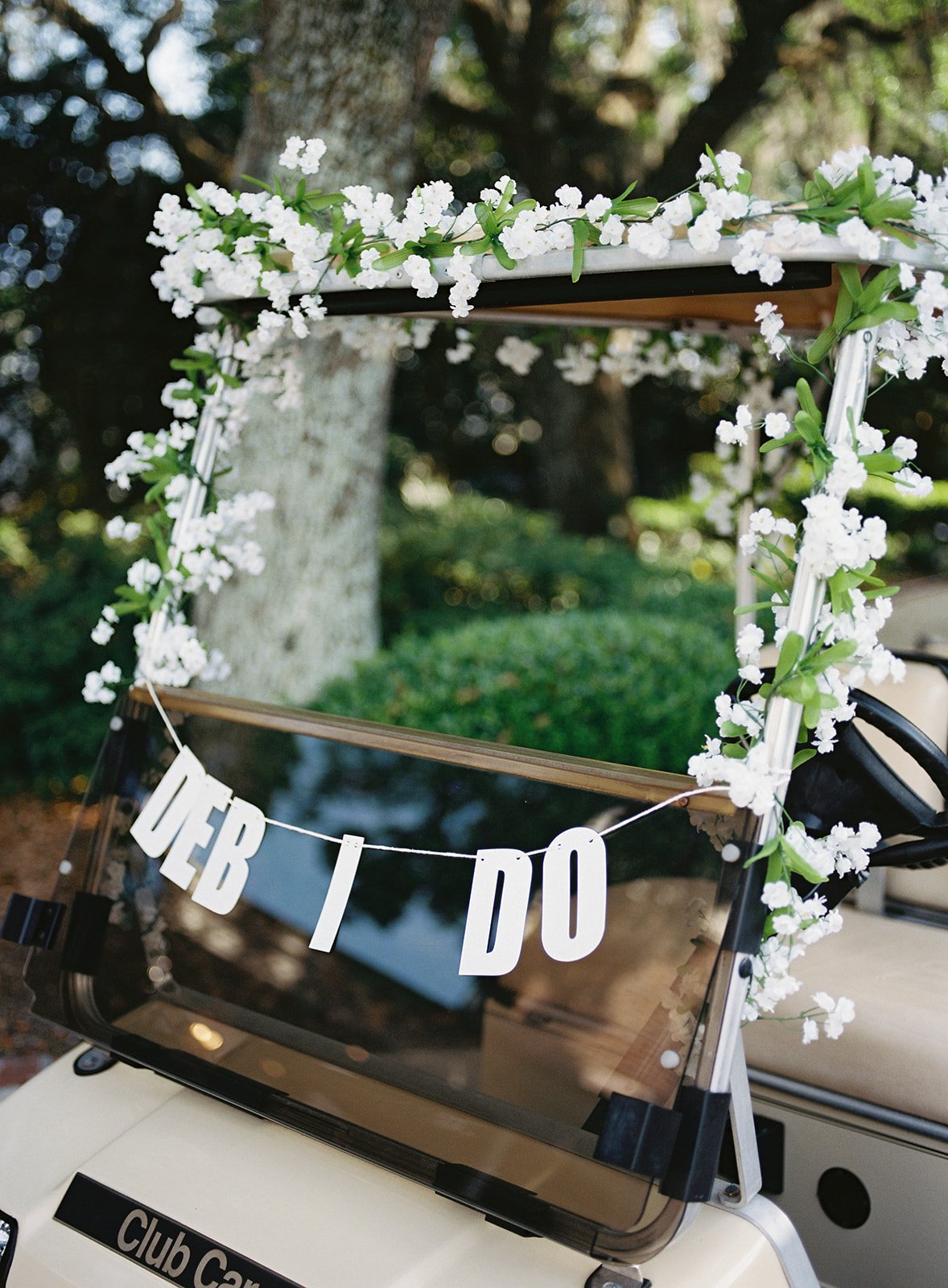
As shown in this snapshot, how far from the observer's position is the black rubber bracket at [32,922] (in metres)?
1.75

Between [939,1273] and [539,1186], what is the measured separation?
28.8 inches

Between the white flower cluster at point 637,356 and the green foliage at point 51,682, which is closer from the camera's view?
the white flower cluster at point 637,356

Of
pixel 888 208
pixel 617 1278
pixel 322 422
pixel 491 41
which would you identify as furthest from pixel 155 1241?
pixel 491 41

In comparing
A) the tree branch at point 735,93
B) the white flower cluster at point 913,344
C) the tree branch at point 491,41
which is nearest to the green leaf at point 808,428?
the white flower cluster at point 913,344

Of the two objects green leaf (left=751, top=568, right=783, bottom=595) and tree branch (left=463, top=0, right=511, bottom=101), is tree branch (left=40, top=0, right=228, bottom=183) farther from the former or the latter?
green leaf (left=751, top=568, right=783, bottom=595)

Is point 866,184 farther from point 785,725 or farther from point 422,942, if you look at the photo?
point 422,942

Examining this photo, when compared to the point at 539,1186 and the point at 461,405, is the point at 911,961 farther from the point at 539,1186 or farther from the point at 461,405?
the point at 461,405

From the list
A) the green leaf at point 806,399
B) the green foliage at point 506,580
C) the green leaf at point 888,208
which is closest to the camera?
the green leaf at point 888,208

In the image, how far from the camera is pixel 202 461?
2025mm

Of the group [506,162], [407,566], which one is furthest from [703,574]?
[506,162]

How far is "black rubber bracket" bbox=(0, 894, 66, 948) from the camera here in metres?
1.75

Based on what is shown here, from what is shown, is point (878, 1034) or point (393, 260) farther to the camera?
point (878, 1034)

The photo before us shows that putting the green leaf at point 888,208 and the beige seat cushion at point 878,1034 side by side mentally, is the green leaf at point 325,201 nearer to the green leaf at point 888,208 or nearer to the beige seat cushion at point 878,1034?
the green leaf at point 888,208

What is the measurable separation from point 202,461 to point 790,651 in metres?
1.21
